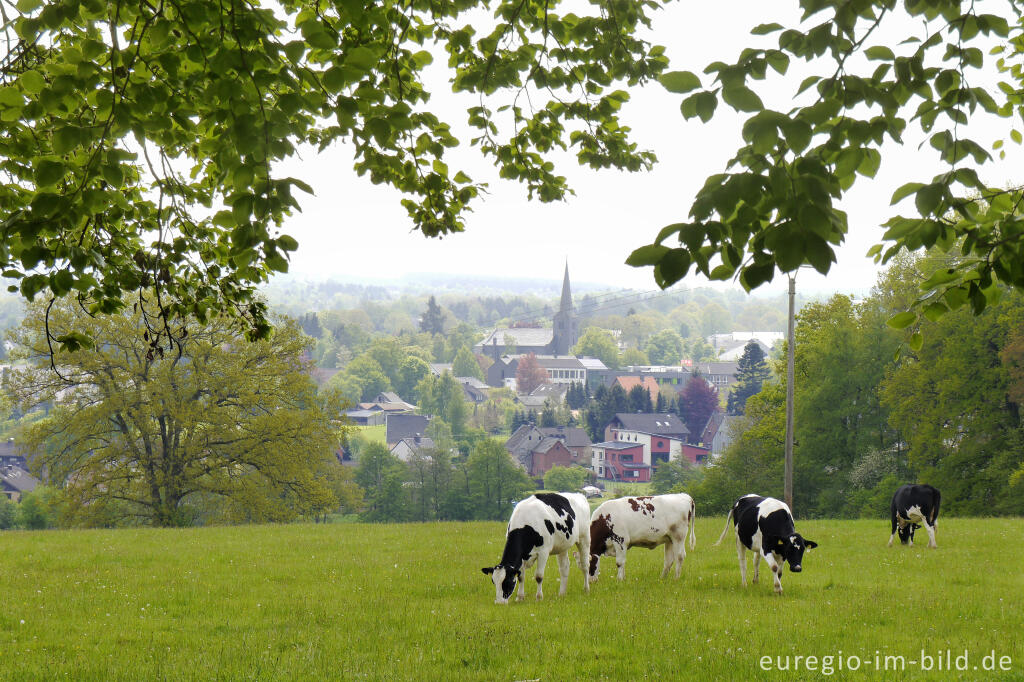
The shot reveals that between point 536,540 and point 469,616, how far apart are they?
1659mm

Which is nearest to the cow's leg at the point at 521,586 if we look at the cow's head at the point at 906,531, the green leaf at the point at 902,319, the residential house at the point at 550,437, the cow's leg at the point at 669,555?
the cow's leg at the point at 669,555

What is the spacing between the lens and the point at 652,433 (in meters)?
133

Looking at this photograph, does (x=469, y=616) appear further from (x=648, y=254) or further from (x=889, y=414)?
(x=889, y=414)

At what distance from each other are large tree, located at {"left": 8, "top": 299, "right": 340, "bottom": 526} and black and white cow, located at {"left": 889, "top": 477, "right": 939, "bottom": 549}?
24185 mm

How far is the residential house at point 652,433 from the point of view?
434ft

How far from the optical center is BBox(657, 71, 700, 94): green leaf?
3105mm

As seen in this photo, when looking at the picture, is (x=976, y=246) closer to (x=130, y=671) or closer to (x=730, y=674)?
(x=730, y=674)

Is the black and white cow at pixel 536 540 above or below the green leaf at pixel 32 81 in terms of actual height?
below

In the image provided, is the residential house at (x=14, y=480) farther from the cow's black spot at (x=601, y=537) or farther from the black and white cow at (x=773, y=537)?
the black and white cow at (x=773, y=537)

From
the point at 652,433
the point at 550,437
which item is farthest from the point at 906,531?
the point at 652,433

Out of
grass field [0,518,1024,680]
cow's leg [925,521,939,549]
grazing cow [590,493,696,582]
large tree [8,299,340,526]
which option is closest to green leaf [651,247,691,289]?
grass field [0,518,1024,680]

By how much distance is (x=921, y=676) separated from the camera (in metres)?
8.14

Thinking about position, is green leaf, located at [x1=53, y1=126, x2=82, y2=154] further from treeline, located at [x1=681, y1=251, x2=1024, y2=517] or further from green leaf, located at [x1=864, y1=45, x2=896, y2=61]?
treeline, located at [x1=681, y1=251, x2=1024, y2=517]

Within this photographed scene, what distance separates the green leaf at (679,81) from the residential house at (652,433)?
428 ft
